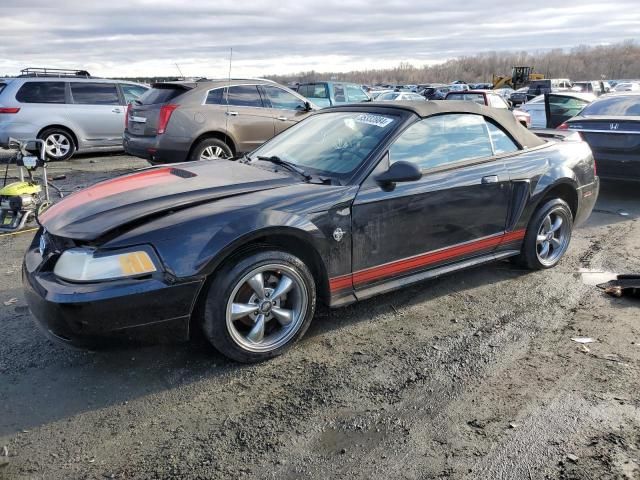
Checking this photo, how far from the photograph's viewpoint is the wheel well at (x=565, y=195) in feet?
15.8

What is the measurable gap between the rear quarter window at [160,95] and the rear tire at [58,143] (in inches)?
122

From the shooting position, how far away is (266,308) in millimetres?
3291

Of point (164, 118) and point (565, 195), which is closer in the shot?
point (565, 195)

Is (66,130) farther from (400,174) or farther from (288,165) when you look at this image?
(400,174)

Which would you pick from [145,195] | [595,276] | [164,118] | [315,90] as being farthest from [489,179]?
[315,90]

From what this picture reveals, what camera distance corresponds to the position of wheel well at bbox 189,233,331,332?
3072 millimetres

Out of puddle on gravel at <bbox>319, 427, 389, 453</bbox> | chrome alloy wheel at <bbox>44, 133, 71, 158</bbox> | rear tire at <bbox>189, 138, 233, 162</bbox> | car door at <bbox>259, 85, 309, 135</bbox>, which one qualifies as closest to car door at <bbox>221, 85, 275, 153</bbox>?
car door at <bbox>259, 85, 309, 135</bbox>

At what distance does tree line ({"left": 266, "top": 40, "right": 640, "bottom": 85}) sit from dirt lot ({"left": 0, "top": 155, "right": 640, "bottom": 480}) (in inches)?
3411

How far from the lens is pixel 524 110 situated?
14781 mm

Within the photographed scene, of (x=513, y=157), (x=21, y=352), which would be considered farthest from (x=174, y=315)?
(x=513, y=157)

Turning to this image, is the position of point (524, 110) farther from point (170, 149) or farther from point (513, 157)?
point (513, 157)

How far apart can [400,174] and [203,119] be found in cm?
587

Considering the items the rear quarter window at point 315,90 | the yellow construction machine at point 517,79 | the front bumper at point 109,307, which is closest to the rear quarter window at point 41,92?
the rear quarter window at point 315,90

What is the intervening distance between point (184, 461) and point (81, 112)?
1050 cm
